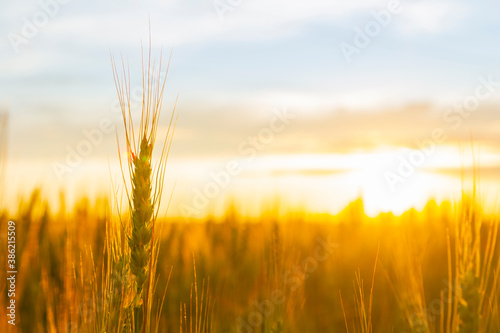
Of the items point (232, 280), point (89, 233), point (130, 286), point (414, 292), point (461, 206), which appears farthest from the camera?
point (232, 280)

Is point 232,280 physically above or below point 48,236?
below

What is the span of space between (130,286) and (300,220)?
7.72 metres

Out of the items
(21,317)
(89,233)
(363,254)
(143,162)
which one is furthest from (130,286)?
(363,254)

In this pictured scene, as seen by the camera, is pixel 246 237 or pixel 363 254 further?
pixel 363 254

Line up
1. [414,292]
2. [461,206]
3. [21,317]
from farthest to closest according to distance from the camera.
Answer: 1. [21,317]
2. [414,292]
3. [461,206]

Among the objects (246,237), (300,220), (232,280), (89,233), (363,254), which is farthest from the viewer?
(300,220)

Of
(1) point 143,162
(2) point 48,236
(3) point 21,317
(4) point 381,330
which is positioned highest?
(1) point 143,162

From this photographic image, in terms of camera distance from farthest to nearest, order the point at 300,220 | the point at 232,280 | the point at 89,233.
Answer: the point at 300,220, the point at 232,280, the point at 89,233

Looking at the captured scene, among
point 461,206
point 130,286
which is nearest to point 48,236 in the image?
point 130,286

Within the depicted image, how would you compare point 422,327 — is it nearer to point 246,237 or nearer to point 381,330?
point 381,330

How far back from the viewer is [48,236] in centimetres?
582

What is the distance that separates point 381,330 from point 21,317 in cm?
417

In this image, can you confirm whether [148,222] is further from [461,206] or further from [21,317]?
[21,317]

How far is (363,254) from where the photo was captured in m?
9.57
